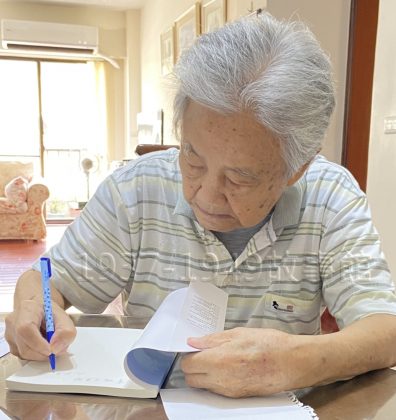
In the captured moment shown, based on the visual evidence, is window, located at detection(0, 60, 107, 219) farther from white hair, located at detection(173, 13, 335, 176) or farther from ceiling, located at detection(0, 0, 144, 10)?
white hair, located at detection(173, 13, 335, 176)

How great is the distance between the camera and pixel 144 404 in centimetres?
63

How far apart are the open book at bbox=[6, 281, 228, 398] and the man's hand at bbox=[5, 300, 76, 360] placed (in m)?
0.02

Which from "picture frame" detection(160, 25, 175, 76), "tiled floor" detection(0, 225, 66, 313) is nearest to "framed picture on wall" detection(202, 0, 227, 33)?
"picture frame" detection(160, 25, 175, 76)

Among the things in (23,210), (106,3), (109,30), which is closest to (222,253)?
(23,210)

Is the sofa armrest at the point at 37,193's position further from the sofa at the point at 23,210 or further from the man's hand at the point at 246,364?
the man's hand at the point at 246,364

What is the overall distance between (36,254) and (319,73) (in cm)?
415

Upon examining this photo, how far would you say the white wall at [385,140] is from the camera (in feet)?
7.70

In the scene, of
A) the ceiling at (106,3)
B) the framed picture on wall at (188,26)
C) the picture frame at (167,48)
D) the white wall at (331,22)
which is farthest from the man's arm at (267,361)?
the ceiling at (106,3)

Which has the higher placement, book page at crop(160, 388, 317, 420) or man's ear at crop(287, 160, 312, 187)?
man's ear at crop(287, 160, 312, 187)

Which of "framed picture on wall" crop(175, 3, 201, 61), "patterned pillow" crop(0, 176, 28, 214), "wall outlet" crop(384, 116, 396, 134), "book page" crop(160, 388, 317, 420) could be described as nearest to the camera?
"book page" crop(160, 388, 317, 420)

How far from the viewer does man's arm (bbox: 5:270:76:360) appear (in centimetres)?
70

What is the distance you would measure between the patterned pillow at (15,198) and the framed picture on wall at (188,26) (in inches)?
87.1

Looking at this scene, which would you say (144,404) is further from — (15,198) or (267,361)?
(15,198)

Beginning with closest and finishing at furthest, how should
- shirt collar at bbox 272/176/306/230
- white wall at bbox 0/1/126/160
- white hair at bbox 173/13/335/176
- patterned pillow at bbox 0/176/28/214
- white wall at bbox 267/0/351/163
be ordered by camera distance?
white hair at bbox 173/13/335/176 → shirt collar at bbox 272/176/306/230 → white wall at bbox 267/0/351/163 → patterned pillow at bbox 0/176/28/214 → white wall at bbox 0/1/126/160
